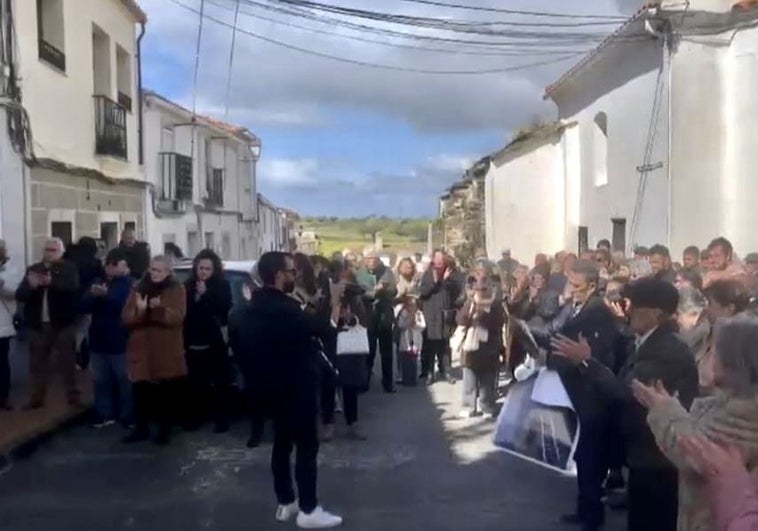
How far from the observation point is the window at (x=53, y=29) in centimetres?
1502

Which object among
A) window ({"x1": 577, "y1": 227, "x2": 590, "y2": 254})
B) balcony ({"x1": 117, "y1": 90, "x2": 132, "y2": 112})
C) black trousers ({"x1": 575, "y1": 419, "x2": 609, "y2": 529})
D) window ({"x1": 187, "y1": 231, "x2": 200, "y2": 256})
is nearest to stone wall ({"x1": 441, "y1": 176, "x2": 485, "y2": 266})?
window ({"x1": 187, "y1": 231, "x2": 200, "y2": 256})

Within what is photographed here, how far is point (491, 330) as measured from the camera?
36.7 feet

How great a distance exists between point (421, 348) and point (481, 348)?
299 cm

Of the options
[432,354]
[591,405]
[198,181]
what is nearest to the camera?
[591,405]

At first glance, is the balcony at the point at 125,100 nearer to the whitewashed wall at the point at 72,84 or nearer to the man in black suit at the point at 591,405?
the whitewashed wall at the point at 72,84

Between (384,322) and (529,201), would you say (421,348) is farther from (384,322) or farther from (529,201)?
(529,201)

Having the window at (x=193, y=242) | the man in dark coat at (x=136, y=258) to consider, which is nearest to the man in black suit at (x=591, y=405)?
the man in dark coat at (x=136, y=258)

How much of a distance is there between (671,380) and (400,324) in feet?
27.1

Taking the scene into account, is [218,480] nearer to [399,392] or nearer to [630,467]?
[630,467]

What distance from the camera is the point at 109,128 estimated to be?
17.8m

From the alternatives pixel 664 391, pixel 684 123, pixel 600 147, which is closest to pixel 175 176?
pixel 600 147

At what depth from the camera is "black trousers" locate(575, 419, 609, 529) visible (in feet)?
22.2

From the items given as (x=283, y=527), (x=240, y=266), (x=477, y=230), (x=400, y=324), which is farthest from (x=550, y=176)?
(x=283, y=527)

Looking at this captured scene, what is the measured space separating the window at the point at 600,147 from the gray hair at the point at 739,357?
57.4 ft
